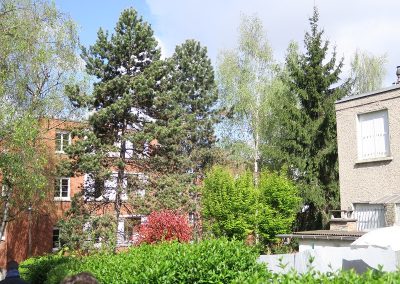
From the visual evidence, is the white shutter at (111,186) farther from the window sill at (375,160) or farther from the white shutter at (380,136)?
the white shutter at (380,136)

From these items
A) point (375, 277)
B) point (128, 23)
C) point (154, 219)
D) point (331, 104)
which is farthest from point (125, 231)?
point (375, 277)

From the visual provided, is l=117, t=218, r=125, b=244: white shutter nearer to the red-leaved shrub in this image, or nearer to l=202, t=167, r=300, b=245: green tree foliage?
l=202, t=167, r=300, b=245: green tree foliage

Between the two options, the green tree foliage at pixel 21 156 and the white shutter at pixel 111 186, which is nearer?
the green tree foliage at pixel 21 156

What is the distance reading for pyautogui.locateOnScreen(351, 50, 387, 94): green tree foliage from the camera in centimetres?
4400

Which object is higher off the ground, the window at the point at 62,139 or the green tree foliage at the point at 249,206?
the window at the point at 62,139

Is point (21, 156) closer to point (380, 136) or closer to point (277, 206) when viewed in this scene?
point (380, 136)

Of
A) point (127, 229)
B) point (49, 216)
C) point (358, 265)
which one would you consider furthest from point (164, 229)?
point (49, 216)

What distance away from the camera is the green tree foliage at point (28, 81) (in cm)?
1905

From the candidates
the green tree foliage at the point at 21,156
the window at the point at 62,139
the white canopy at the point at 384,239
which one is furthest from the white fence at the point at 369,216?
the window at the point at 62,139

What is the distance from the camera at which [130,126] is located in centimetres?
3142

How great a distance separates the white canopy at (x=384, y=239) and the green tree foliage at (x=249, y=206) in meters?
17.9

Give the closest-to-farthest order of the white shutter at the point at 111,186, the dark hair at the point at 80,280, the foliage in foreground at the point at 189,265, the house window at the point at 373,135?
the dark hair at the point at 80,280, the foliage in foreground at the point at 189,265, the house window at the point at 373,135, the white shutter at the point at 111,186

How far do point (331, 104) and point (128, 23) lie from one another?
13.4 m

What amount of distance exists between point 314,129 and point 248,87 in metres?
8.77
